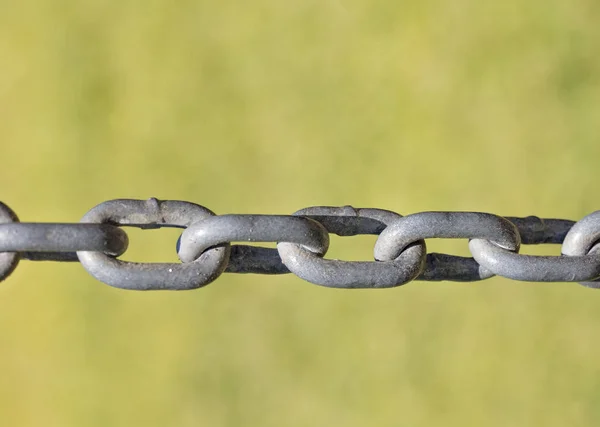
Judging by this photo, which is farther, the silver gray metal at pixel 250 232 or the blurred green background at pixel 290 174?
the blurred green background at pixel 290 174

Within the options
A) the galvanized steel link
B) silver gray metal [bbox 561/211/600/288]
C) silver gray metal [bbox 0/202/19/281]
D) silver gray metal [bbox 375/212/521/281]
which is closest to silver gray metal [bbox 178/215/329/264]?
the galvanized steel link

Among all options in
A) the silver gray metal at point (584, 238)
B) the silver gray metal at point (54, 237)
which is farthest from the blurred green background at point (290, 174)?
the silver gray metal at point (54, 237)

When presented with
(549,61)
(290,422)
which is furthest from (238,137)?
(549,61)

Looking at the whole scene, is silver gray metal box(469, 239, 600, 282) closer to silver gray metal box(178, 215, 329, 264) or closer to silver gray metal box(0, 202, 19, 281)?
silver gray metal box(178, 215, 329, 264)

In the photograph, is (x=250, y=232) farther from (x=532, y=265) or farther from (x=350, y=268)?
(x=532, y=265)

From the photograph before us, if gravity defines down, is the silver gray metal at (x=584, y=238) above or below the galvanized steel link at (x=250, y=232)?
above

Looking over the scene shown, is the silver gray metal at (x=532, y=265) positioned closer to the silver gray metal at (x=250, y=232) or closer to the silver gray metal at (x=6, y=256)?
the silver gray metal at (x=250, y=232)

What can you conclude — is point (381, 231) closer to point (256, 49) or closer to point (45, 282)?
point (256, 49)

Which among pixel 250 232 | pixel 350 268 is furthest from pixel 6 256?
pixel 350 268
